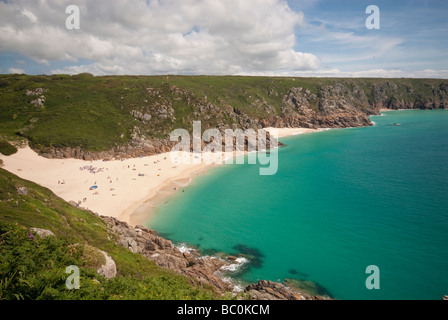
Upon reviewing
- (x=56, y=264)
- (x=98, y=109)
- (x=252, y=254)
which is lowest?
(x=252, y=254)

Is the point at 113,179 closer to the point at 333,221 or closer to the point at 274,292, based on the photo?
the point at 274,292

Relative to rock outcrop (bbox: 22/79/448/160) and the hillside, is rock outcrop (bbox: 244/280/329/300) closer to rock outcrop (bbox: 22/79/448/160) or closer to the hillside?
rock outcrop (bbox: 22/79/448/160)

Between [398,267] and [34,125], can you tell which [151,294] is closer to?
[398,267]

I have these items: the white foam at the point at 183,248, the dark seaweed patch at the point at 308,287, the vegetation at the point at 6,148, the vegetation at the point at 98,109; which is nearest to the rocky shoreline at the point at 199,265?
the white foam at the point at 183,248

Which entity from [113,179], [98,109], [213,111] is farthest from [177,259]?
[213,111]

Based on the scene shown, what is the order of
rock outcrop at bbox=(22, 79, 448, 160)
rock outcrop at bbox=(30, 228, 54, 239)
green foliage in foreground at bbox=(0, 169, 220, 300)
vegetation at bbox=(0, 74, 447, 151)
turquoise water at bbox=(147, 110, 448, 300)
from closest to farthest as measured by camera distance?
green foliage in foreground at bbox=(0, 169, 220, 300), rock outcrop at bbox=(30, 228, 54, 239), turquoise water at bbox=(147, 110, 448, 300), vegetation at bbox=(0, 74, 447, 151), rock outcrop at bbox=(22, 79, 448, 160)

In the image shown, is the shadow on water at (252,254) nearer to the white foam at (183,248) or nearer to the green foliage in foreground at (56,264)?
the white foam at (183,248)

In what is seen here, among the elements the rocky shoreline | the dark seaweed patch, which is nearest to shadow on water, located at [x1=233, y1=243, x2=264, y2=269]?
the rocky shoreline
